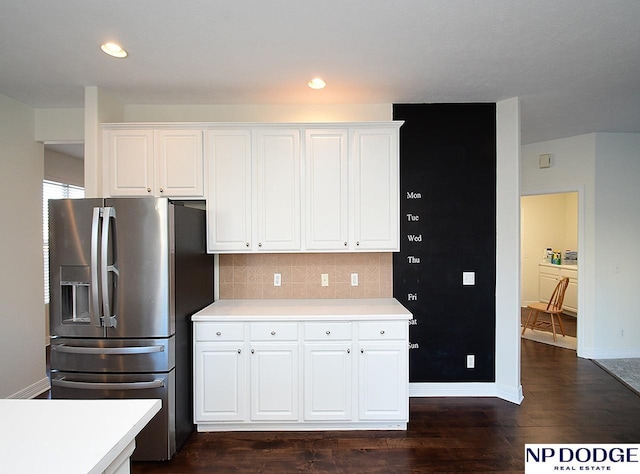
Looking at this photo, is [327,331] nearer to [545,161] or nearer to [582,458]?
[582,458]

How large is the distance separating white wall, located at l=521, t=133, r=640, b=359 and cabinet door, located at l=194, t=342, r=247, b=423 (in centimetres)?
438

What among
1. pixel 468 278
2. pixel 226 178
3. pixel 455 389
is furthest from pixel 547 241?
pixel 226 178

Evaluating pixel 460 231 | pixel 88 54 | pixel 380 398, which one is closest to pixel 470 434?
pixel 380 398

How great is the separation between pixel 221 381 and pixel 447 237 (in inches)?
94.1

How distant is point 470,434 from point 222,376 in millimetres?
1992

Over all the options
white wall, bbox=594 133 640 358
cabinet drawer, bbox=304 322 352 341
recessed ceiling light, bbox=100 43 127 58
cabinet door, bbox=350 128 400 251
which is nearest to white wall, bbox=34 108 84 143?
recessed ceiling light, bbox=100 43 127 58

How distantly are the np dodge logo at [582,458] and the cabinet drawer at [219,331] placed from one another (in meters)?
2.17

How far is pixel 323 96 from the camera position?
3064 millimetres

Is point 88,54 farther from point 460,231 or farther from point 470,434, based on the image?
point 470,434

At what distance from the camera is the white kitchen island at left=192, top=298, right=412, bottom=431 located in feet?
8.50

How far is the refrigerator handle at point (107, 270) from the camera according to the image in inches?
90.4

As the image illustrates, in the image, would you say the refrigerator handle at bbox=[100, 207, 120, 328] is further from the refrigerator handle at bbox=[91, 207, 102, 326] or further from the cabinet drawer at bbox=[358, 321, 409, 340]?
the cabinet drawer at bbox=[358, 321, 409, 340]

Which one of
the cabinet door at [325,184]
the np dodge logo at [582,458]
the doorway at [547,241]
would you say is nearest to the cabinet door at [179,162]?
the cabinet door at [325,184]

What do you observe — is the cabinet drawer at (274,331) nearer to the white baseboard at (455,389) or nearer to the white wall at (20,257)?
the white baseboard at (455,389)
